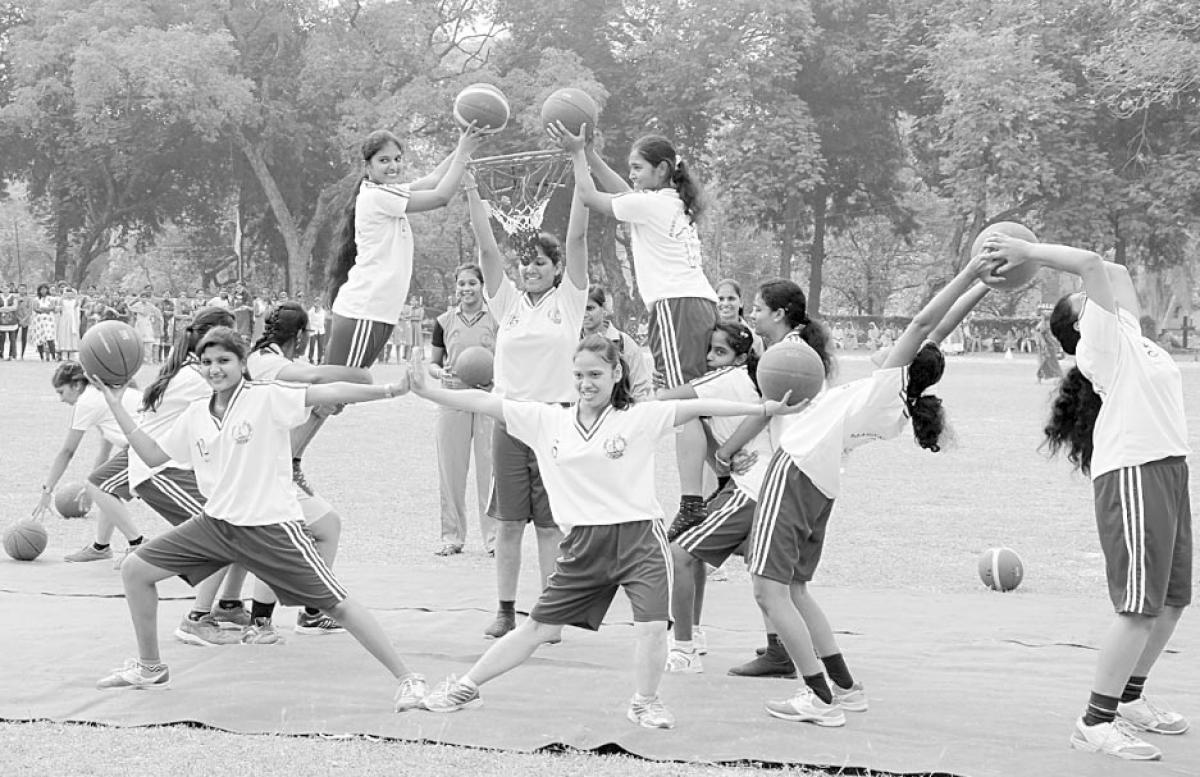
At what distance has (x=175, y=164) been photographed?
47344mm

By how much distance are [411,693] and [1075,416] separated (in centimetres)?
299

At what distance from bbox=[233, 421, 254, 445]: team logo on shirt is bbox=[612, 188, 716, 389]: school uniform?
2.45 metres

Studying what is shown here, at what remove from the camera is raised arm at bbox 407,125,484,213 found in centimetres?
733

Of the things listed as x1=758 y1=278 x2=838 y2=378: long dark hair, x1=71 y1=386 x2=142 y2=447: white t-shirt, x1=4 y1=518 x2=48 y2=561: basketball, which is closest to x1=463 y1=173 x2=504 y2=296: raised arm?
x1=758 y1=278 x2=838 y2=378: long dark hair

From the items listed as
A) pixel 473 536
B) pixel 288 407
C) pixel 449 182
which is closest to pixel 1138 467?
pixel 288 407

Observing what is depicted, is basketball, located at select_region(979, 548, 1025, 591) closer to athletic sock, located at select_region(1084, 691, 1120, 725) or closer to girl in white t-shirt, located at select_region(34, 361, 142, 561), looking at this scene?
athletic sock, located at select_region(1084, 691, 1120, 725)

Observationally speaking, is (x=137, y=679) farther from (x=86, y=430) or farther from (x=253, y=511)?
(x=86, y=430)

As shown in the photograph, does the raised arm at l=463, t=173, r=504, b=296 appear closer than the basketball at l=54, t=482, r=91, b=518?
Yes

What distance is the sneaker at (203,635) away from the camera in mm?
6906

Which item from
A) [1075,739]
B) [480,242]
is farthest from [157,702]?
[1075,739]

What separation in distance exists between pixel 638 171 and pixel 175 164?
141ft

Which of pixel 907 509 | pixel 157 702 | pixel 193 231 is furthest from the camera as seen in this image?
pixel 193 231

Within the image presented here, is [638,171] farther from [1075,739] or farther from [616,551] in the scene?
[1075,739]

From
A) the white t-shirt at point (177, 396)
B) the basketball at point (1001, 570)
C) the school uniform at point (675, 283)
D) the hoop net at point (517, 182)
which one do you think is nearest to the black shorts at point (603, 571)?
the school uniform at point (675, 283)
